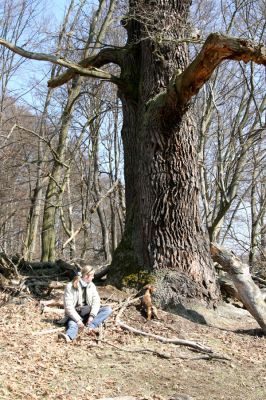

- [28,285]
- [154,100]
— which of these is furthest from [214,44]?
[28,285]

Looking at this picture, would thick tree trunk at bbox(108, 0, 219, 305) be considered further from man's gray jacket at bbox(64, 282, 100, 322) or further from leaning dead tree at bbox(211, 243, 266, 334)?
man's gray jacket at bbox(64, 282, 100, 322)

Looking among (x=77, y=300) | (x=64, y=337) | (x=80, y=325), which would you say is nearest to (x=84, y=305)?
(x=77, y=300)

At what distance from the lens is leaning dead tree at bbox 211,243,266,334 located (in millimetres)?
7391

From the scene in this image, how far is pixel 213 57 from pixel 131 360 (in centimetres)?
406

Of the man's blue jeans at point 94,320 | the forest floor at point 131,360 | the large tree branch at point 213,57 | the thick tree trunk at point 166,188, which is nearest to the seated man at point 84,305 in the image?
the man's blue jeans at point 94,320

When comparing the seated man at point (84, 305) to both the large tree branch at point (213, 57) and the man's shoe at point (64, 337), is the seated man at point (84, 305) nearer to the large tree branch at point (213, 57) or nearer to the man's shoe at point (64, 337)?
the man's shoe at point (64, 337)

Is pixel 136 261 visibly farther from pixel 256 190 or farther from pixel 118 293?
pixel 256 190

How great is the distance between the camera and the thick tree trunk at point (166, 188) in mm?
7781

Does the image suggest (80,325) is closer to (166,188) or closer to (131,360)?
(131,360)

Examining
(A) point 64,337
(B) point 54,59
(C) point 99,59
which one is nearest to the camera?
(A) point 64,337

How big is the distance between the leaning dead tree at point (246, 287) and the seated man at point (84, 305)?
211 cm

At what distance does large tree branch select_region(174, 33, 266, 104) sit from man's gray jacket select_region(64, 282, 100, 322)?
10.3 feet

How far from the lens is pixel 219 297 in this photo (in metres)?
8.09

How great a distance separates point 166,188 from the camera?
26.0 feet
